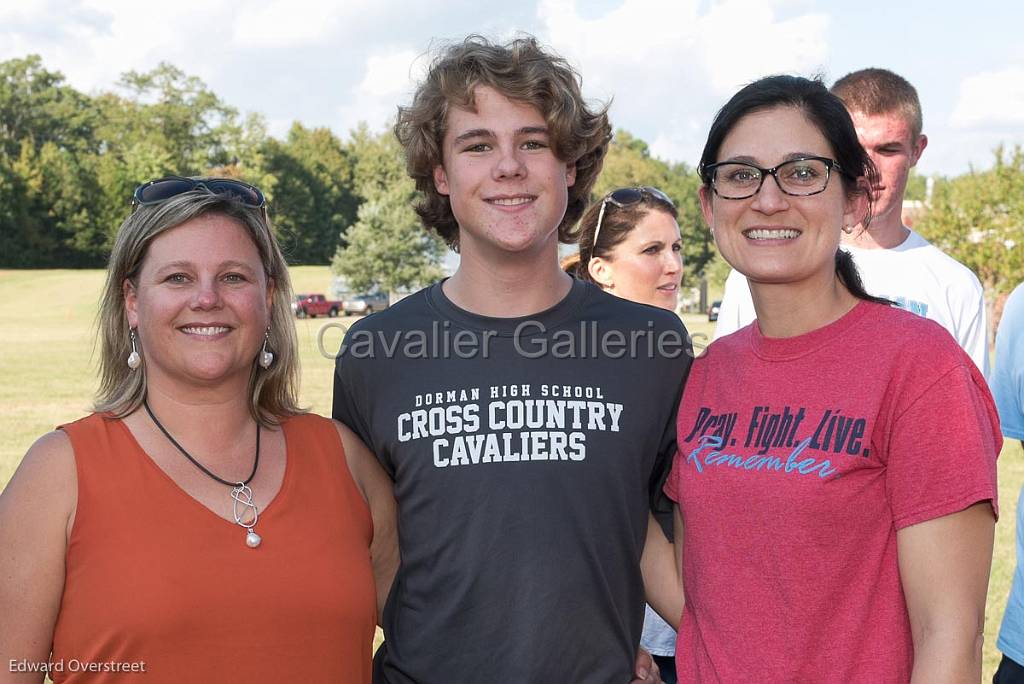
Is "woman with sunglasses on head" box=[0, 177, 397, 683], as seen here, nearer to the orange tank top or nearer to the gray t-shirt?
the orange tank top

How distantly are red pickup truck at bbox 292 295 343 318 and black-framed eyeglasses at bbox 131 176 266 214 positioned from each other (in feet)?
147

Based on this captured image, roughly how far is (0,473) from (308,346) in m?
20.4

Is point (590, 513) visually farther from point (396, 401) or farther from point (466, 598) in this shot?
point (396, 401)

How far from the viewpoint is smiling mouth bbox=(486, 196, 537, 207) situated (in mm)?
2857

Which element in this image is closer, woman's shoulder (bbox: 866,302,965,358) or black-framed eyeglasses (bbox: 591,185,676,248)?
woman's shoulder (bbox: 866,302,965,358)

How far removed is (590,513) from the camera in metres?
2.61

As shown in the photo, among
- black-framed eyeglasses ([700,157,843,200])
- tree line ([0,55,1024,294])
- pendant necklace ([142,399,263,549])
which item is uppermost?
tree line ([0,55,1024,294])

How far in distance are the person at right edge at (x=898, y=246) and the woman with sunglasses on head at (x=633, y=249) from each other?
736 millimetres

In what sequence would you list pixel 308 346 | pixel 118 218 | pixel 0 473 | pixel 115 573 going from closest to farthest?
pixel 115 573 < pixel 0 473 < pixel 308 346 < pixel 118 218

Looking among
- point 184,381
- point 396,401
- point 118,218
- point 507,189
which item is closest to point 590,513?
point 396,401

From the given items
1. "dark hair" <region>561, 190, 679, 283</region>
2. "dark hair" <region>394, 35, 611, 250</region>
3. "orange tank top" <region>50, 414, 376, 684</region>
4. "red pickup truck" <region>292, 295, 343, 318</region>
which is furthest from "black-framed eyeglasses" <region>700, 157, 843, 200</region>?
"red pickup truck" <region>292, 295, 343, 318</region>

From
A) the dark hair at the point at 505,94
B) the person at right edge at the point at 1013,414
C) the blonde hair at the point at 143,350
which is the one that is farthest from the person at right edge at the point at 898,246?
the blonde hair at the point at 143,350

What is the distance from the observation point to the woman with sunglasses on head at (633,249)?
4.95 metres

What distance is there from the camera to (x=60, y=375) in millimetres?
20609
